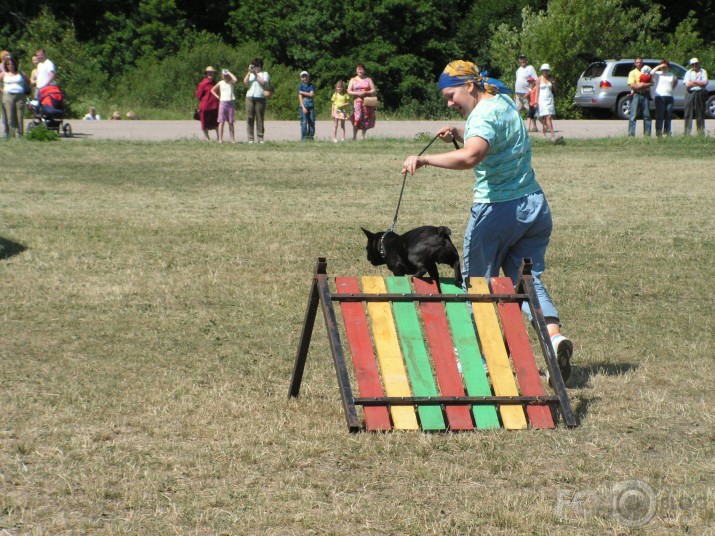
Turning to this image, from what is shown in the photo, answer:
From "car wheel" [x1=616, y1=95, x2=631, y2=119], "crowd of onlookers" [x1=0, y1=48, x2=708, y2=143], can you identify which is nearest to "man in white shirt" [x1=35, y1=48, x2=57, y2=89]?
"crowd of onlookers" [x1=0, y1=48, x2=708, y2=143]

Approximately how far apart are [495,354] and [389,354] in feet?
1.95

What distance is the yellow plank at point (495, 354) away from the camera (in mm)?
5594

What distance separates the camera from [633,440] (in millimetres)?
5457

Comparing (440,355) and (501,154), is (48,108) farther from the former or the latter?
(440,355)

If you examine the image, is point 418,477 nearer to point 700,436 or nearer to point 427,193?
point 700,436

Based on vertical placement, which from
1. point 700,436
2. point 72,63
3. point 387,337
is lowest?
point 700,436

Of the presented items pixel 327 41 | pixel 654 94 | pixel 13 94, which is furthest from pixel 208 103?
pixel 327 41

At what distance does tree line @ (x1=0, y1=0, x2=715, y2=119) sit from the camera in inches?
1505

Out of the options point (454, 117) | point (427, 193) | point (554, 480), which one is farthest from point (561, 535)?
point (454, 117)

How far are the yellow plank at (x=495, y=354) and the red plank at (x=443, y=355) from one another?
0.59 feet

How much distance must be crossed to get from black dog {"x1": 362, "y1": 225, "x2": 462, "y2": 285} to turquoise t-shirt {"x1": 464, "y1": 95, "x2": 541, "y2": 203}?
1.25 feet

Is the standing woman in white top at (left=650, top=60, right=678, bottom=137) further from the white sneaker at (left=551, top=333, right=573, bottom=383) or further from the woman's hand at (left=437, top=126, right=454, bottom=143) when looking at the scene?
the white sneaker at (left=551, top=333, right=573, bottom=383)

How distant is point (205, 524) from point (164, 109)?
36.6 metres

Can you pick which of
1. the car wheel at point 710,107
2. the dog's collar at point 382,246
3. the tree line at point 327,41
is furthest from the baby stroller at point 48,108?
the car wheel at point 710,107
